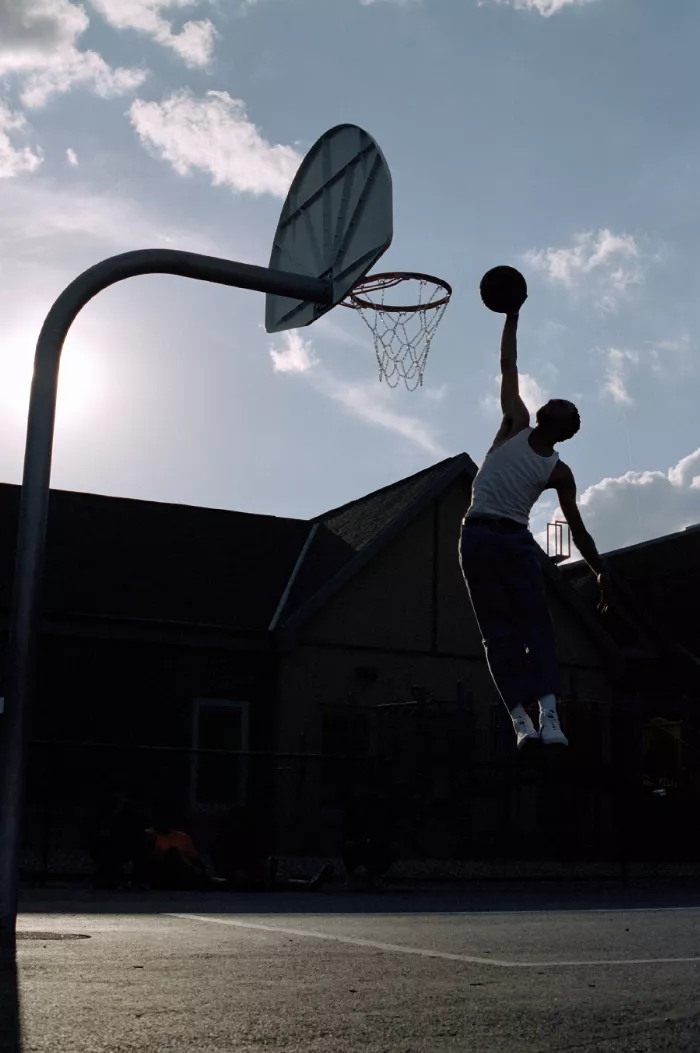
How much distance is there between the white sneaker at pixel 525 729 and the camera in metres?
5.07

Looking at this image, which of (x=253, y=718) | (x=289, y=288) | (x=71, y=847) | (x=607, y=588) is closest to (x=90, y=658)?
(x=253, y=718)

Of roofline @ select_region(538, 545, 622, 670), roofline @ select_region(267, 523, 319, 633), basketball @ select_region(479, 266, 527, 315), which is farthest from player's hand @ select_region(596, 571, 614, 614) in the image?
roofline @ select_region(538, 545, 622, 670)

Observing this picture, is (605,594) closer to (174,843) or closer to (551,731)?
(551,731)

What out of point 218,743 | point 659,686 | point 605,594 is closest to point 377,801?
point 218,743

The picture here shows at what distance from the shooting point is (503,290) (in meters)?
5.00

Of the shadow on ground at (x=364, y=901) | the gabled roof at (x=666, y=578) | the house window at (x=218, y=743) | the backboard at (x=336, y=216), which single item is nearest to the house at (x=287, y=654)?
the house window at (x=218, y=743)

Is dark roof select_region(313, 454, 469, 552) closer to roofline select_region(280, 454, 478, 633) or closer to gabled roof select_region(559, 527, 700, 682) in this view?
roofline select_region(280, 454, 478, 633)

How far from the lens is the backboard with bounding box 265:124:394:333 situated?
787 centimetres

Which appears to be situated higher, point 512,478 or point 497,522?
point 512,478

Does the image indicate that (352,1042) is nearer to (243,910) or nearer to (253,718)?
(243,910)

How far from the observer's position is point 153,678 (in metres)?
24.2

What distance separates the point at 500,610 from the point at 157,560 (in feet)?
70.3

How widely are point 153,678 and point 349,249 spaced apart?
671 inches

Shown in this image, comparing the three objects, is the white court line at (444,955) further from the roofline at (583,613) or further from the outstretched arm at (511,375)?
the roofline at (583,613)
